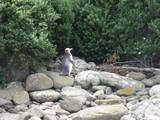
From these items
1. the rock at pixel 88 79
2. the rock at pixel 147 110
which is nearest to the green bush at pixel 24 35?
the rock at pixel 88 79

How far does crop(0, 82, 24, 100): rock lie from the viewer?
9.80 metres

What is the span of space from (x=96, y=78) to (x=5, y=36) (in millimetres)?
1951

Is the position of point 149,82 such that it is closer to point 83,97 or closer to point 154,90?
point 154,90

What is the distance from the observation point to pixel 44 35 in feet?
33.7

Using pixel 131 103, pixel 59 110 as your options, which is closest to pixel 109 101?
pixel 131 103

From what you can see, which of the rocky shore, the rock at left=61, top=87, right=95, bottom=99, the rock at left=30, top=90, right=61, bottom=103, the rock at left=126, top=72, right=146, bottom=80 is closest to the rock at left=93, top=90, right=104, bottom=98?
the rocky shore

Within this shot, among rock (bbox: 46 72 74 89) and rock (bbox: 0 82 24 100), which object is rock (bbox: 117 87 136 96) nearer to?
rock (bbox: 46 72 74 89)

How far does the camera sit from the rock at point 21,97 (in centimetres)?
970

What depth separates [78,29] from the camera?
39.2 feet

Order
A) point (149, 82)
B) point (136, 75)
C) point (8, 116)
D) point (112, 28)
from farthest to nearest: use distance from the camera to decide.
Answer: point (112, 28)
point (136, 75)
point (149, 82)
point (8, 116)

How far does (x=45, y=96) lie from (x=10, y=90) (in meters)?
0.68

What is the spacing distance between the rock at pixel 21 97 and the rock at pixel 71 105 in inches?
29.0

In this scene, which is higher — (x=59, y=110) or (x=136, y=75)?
(x=136, y=75)

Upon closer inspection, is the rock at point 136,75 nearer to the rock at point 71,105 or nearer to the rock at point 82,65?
the rock at point 82,65
